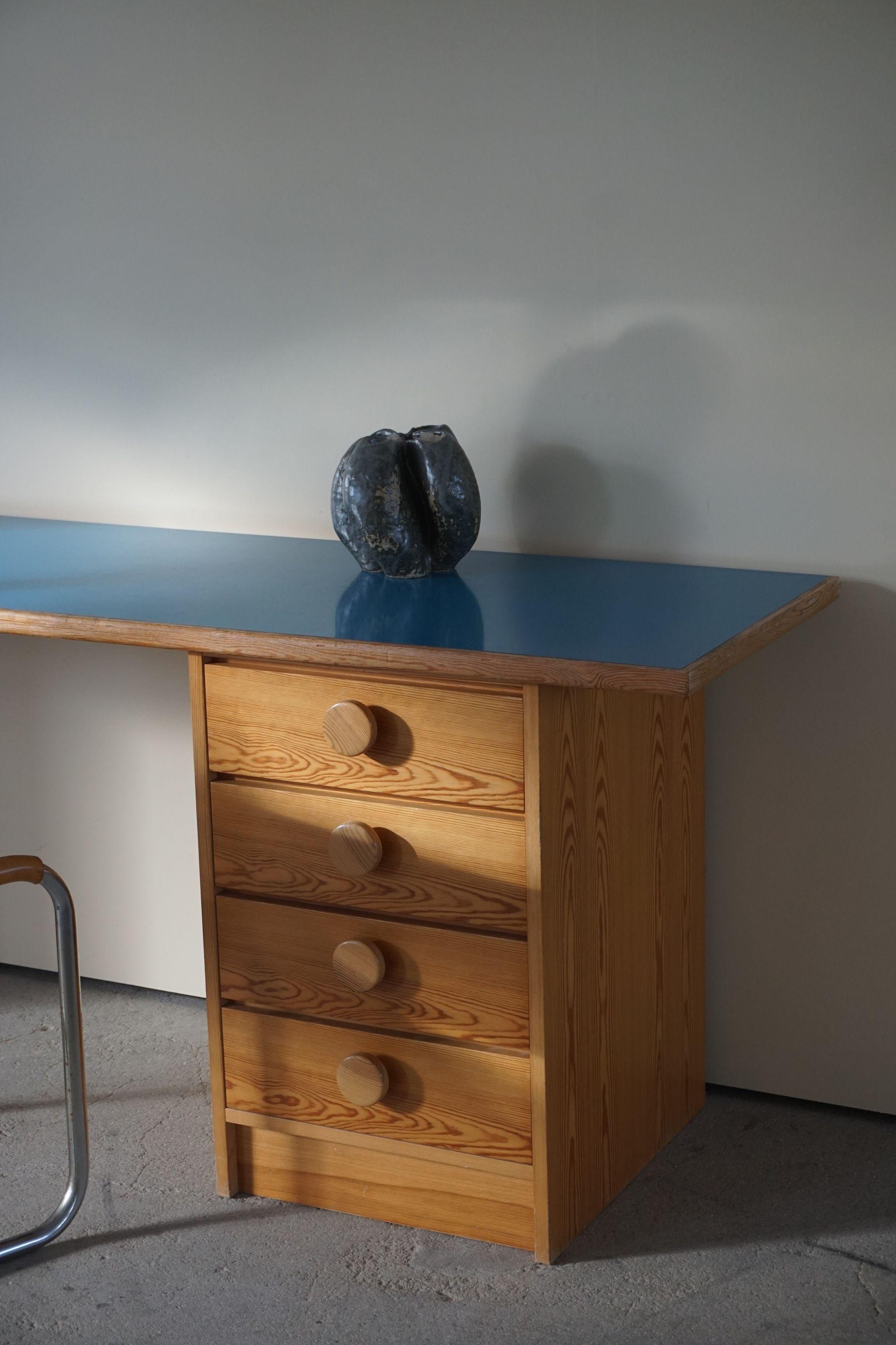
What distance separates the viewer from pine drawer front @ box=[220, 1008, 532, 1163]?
1.77 meters

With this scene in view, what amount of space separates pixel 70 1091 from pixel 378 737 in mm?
599

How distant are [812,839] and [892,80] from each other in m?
0.99

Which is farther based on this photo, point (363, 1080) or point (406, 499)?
point (406, 499)

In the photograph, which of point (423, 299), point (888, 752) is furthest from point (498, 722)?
point (423, 299)

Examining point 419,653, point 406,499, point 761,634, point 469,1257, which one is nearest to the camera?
point 419,653

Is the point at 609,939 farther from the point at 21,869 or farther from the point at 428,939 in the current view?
the point at 21,869

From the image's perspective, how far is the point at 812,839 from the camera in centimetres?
210

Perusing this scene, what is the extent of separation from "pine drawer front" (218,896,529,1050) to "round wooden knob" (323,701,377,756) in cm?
21

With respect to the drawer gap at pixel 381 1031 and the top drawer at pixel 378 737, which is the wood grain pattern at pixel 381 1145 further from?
the top drawer at pixel 378 737

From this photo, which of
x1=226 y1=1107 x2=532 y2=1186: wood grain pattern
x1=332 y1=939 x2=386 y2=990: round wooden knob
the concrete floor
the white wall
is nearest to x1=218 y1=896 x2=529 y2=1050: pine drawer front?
x1=332 y1=939 x2=386 y2=990: round wooden knob

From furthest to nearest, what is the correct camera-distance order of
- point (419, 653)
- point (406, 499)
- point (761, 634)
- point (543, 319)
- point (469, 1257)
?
point (543, 319) → point (406, 499) → point (469, 1257) → point (761, 634) → point (419, 653)

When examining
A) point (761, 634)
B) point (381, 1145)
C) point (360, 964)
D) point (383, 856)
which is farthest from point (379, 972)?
point (761, 634)

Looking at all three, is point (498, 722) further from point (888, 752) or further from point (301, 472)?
point (301, 472)

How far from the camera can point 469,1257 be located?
1.82m
